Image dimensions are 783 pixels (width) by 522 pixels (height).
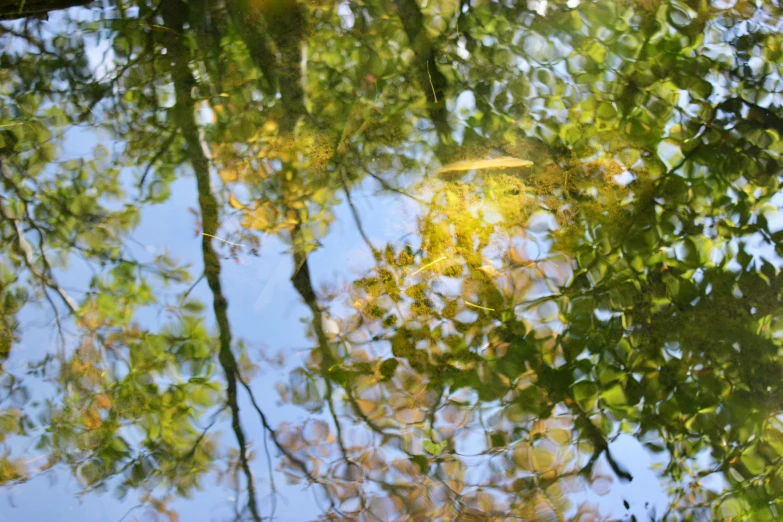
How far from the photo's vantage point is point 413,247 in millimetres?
1754

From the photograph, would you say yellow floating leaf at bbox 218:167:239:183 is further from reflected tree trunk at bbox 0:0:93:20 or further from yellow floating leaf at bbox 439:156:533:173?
reflected tree trunk at bbox 0:0:93:20

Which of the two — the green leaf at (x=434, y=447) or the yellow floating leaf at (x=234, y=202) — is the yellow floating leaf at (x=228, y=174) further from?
the green leaf at (x=434, y=447)

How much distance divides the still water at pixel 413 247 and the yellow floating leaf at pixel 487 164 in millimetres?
10

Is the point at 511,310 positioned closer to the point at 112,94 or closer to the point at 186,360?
the point at 186,360

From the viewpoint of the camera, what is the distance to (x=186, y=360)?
5.48ft

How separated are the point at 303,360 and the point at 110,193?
33.3 inches

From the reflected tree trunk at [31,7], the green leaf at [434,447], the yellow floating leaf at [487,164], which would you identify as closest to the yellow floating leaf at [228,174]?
the yellow floating leaf at [487,164]

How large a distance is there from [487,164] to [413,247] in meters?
0.37

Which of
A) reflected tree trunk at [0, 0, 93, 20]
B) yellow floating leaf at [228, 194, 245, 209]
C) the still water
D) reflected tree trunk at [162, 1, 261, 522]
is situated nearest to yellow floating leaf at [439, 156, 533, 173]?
the still water

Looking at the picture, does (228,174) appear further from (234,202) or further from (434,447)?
(434,447)

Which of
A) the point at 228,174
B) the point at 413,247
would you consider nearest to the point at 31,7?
the point at 228,174

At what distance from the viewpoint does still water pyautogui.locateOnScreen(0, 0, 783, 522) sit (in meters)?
1.59

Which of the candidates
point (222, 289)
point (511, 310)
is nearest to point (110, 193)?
point (222, 289)

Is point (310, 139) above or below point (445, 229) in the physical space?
above
